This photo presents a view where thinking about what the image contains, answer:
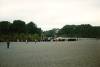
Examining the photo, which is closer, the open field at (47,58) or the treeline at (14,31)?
the open field at (47,58)

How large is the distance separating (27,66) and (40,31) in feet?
521

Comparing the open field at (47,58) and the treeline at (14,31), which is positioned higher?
the treeline at (14,31)

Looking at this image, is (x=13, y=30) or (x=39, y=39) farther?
(x=39, y=39)

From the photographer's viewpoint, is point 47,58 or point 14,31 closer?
point 47,58

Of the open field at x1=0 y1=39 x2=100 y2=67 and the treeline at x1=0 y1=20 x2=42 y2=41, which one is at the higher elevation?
the treeline at x1=0 y1=20 x2=42 y2=41

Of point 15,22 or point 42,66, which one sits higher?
point 15,22

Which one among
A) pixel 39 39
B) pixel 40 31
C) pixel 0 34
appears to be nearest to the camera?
pixel 0 34

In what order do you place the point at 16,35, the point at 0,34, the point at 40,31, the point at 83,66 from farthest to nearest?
the point at 40,31, the point at 16,35, the point at 0,34, the point at 83,66

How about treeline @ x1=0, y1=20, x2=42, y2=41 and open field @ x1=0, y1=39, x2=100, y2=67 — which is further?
treeline @ x1=0, y1=20, x2=42, y2=41

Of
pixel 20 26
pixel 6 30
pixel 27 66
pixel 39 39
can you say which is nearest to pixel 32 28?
pixel 39 39

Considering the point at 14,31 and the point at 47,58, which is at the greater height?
the point at 14,31

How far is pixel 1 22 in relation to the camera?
145500mm

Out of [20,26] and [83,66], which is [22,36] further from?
[83,66]

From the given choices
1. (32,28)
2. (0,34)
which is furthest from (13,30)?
(32,28)
